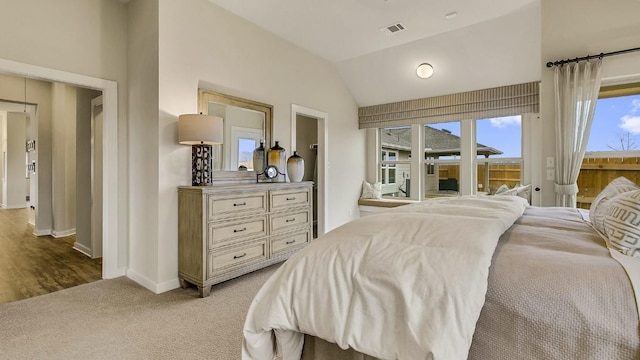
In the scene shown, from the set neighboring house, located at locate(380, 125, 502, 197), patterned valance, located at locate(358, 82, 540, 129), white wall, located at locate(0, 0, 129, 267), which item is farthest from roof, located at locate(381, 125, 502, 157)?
white wall, located at locate(0, 0, 129, 267)

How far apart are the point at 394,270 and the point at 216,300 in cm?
199

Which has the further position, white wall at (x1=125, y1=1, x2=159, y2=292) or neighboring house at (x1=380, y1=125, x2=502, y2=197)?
neighboring house at (x1=380, y1=125, x2=502, y2=197)

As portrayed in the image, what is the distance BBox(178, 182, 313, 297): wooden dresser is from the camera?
8.26ft

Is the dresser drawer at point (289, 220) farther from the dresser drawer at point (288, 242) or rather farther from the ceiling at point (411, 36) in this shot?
the ceiling at point (411, 36)

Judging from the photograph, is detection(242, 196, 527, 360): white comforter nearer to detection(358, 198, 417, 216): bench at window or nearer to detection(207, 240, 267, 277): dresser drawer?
detection(207, 240, 267, 277): dresser drawer

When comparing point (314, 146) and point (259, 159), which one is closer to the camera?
point (259, 159)

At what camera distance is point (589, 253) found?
1074mm

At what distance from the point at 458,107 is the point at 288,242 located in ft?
11.0

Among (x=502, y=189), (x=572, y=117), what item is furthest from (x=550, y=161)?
(x=502, y=189)

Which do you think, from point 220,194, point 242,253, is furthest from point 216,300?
point 220,194

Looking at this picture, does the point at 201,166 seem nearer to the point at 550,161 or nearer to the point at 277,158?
the point at 277,158

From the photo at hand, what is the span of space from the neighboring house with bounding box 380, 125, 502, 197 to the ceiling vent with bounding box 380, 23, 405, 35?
191 centimetres

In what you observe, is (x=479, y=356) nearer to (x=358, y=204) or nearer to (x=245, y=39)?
(x=245, y=39)

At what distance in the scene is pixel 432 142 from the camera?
16.6ft
